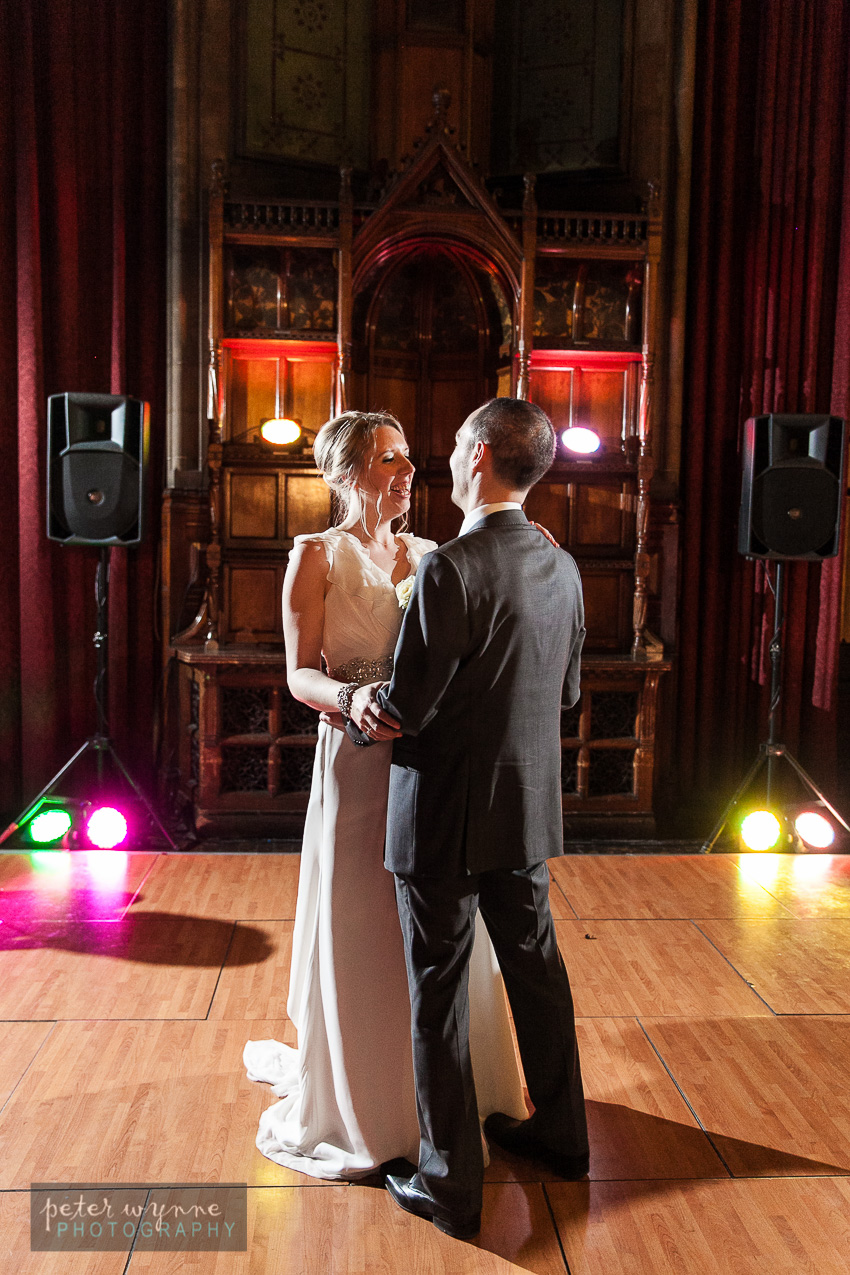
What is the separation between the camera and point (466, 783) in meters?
1.58

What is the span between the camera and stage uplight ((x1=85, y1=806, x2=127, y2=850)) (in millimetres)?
3744

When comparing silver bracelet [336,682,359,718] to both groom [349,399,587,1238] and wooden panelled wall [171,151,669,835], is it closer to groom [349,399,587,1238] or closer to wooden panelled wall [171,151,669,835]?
groom [349,399,587,1238]

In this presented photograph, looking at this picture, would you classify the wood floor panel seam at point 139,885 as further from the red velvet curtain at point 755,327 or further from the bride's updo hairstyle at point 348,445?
the red velvet curtain at point 755,327

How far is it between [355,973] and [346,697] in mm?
514

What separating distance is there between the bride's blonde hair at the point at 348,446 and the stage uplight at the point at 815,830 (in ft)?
8.81

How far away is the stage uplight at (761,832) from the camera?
12.6 feet

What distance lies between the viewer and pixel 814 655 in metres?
4.77

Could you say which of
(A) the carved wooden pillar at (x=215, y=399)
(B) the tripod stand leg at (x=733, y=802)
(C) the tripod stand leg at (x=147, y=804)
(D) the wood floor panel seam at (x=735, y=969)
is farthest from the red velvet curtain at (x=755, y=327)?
(C) the tripod stand leg at (x=147, y=804)

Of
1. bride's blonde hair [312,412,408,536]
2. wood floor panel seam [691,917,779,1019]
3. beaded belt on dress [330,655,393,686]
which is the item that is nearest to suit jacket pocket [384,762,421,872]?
beaded belt on dress [330,655,393,686]

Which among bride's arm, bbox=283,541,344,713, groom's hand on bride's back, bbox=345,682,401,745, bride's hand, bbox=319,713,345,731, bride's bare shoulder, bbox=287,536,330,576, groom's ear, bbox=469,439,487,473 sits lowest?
bride's hand, bbox=319,713,345,731

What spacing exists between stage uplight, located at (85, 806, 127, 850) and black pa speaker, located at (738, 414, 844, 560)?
2.65 m

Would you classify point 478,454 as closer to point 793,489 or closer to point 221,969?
point 221,969

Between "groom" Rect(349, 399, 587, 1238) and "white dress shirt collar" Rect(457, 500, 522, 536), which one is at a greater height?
"white dress shirt collar" Rect(457, 500, 522, 536)

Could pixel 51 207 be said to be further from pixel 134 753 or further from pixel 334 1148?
pixel 334 1148
